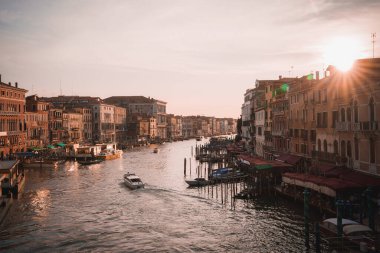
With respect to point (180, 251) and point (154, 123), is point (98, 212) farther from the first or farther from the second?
point (154, 123)

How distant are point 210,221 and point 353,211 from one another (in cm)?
945

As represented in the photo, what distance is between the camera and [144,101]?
15962cm

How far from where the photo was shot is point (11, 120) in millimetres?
64250

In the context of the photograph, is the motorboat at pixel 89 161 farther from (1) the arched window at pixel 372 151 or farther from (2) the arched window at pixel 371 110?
(2) the arched window at pixel 371 110

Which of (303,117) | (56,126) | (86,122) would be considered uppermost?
(86,122)

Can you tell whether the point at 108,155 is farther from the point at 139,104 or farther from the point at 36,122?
the point at 139,104

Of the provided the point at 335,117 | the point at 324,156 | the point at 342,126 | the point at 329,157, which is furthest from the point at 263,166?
the point at 342,126

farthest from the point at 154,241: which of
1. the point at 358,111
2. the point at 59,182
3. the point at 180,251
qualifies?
the point at 59,182

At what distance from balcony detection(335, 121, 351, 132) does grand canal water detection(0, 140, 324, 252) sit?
6.74 meters

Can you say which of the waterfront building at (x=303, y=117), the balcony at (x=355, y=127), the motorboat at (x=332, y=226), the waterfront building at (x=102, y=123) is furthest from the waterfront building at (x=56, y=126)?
the motorboat at (x=332, y=226)

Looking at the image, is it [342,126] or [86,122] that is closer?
[342,126]

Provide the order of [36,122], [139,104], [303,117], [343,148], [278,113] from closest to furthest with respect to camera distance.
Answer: [343,148]
[303,117]
[278,113]
[36,122]
[139,104]

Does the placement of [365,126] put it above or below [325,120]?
below

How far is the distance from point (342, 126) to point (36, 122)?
63.9 metres
